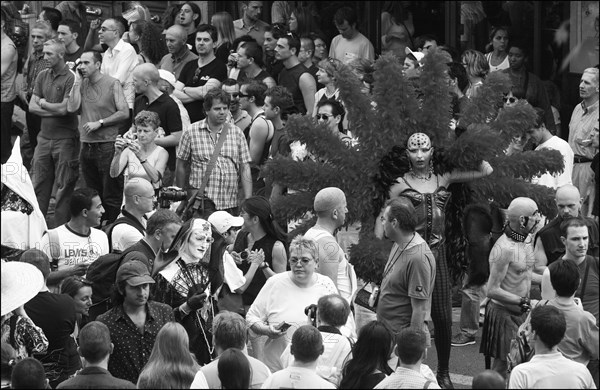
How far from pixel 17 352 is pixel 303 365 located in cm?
175

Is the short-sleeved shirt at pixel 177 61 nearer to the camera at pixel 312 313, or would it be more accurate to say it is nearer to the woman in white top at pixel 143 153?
the woman in white top at pixel 143 153

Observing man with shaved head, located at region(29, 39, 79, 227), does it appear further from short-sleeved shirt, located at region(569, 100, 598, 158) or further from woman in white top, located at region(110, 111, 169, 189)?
short-sleeved shirt, located at region(569, 100, 598, 158)

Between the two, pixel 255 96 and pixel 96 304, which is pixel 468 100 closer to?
pixel 255 96

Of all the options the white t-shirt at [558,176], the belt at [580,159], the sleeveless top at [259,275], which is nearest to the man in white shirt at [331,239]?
the sleeveless top at [259,275]

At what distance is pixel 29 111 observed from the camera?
1277 cm

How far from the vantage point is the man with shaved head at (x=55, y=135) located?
1239 centimetres

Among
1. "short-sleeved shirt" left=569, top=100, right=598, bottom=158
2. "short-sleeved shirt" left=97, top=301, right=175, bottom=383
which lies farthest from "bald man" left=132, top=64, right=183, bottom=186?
"short-sleeved shirt" left=97, top=301, right=175, bottom=383

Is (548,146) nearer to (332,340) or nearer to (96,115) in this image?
(332,340)

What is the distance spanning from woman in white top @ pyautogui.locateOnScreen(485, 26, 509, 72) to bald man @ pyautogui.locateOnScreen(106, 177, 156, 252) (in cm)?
490

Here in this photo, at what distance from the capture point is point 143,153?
1119cm

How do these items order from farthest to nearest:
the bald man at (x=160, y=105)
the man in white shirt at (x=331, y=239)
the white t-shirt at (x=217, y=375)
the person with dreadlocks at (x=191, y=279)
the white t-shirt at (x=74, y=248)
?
1. the bald man at (x=160, y=105)
2. the white t-shirt at (x=74, y=248)
3. the man in white shirt at (x=331, y=239)
4. the person with dreadlocks at (x=191, y=279)
5. the white t-shirt at (x=217, y=375)

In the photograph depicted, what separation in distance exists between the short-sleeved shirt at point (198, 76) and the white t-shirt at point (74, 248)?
385 cm

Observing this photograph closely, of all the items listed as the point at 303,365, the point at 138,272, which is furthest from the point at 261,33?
the point at 303,365

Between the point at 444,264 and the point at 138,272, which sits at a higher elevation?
the point at 138,272
